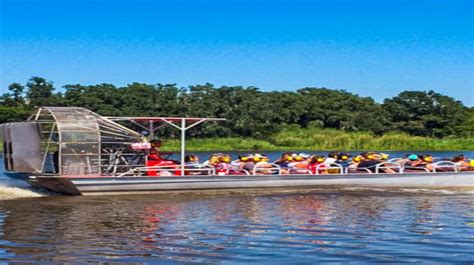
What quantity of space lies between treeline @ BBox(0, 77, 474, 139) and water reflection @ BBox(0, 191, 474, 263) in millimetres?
37092

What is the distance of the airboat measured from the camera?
21266 millimetres

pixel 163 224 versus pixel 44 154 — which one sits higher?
pixel 44 154

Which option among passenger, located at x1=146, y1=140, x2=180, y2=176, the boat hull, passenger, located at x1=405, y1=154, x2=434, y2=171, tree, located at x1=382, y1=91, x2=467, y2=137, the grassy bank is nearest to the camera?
Result: the boat hull

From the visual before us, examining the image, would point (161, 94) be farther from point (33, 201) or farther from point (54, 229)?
point (54, 229)

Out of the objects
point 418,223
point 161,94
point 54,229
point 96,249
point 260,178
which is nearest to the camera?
point 96,249

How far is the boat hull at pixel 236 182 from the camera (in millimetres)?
21756

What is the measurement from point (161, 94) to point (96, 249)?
186 ft

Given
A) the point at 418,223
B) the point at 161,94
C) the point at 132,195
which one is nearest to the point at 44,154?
the point at 132,195

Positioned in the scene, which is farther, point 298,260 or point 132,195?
point 132,195

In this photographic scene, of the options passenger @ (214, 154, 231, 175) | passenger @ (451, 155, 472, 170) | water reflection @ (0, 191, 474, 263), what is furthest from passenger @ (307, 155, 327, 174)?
passenger @ (451, 155, 472, 170)

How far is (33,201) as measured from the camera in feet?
67.7

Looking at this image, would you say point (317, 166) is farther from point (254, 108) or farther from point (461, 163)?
point (254, 108)

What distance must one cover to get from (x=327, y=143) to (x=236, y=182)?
40833mm

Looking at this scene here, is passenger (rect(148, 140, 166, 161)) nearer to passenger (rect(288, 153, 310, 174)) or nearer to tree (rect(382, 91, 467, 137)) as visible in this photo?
passenger (rect(288, 153, 310, 174))
